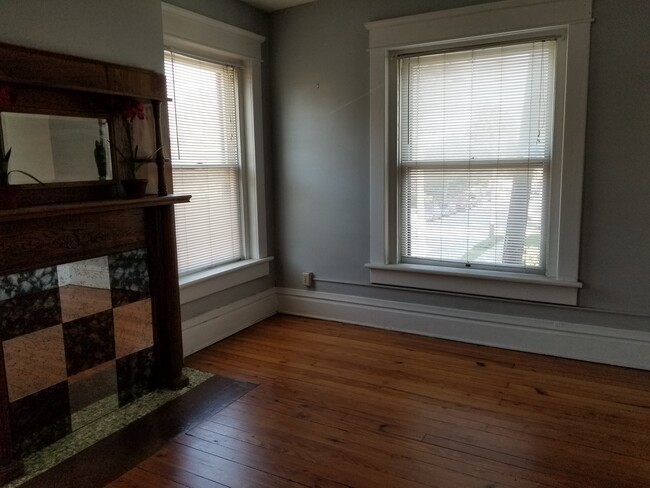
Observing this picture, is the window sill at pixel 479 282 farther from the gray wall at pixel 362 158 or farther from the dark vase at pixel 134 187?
the dark vase at pixel 134 187

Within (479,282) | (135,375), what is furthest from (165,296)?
(479,282)

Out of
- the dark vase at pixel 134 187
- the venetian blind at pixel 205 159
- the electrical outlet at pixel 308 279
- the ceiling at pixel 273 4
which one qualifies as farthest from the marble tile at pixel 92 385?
the ceiling at pixel 273 4

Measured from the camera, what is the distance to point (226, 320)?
12.1 feet

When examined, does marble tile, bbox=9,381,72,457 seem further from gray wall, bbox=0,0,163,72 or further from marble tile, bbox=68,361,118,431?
gray wall, bbox=0,0,163,72

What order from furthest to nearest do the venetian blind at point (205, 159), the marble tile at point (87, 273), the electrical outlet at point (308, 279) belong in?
the electrical outlet at point (308, 279) → the venetian blind at point (205, 159) → the marble tile at point (87, 273)

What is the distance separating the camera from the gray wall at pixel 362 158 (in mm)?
2850

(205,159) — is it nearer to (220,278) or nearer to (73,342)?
(220,278)

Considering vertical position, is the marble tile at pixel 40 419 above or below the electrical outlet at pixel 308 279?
below

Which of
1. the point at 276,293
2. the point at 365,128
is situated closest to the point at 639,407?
the point at 365,128

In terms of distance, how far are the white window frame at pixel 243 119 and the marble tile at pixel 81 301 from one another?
751mm

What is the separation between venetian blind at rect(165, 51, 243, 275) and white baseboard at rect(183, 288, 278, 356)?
1.14 feet

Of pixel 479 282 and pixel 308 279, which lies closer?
pixel 479 282

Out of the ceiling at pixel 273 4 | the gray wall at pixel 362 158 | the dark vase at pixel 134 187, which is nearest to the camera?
the dark vase at pixel 134 187

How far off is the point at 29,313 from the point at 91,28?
1.36m
